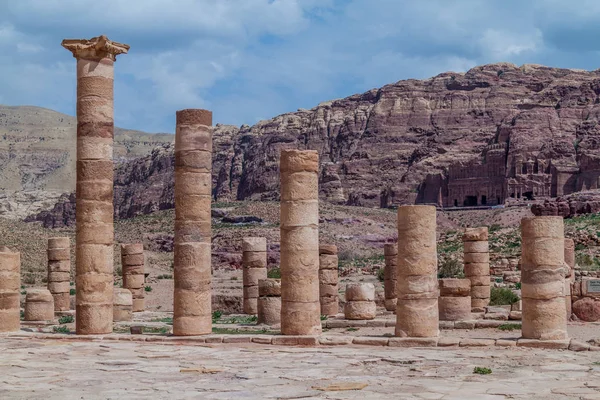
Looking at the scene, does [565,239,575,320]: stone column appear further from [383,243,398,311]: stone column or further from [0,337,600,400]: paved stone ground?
[0,337,600,400]: paved stone ground

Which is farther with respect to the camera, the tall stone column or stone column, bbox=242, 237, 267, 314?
stone column, bbox=242, 237, 267, 314

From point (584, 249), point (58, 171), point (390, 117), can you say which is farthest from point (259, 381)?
point (58, 171)

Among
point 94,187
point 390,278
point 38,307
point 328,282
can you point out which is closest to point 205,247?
point 94,187

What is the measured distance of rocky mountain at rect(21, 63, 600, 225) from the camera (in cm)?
10588

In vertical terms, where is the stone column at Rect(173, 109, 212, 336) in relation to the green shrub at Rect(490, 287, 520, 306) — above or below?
above

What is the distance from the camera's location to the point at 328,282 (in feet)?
82.9

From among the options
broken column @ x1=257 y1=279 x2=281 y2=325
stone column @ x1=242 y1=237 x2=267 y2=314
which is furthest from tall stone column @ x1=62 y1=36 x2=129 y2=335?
stone column @ x1=242 y1=237 x2=267 y2=314

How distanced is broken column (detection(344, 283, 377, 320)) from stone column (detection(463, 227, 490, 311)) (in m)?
4.59

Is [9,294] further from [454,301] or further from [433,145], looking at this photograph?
[433,145]

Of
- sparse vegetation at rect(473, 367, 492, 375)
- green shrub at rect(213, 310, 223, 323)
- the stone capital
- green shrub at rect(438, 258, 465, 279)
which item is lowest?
green shrub at rect(213, 310, 223, 323)

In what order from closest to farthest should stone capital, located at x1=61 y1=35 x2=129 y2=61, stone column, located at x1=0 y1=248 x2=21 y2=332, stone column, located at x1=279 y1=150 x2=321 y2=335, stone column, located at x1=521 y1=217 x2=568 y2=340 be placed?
1. stone column, located at x1=521 y1=217 x2=568 y2=340
2. stone column, located at x1=279 y1=150 x2=321 y2=335
3. stone capital, located at x1=61 y1=35 x2=129 y2=61
4. stone column, located at x1=0 y1=248 x2=21 y2=332

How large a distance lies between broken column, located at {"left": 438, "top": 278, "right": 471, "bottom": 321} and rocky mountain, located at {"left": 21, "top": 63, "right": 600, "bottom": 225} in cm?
8003

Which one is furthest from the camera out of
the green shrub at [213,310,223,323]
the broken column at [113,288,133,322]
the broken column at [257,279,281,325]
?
the green shrub at [213,310,223,323]

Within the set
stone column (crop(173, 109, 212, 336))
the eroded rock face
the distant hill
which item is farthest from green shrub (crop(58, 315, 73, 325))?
the distant hill
